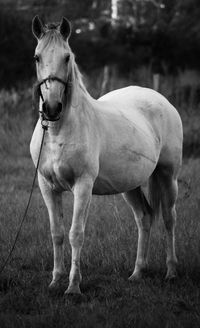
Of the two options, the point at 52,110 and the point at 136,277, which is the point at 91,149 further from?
the point at 136,277

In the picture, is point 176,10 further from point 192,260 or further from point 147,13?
point 192,260

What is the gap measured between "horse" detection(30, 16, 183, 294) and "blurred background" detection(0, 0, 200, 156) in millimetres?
7493

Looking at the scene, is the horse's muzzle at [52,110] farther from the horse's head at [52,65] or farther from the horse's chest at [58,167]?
the horse's chest at [58,167]

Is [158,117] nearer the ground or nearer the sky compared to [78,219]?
nearer the sky

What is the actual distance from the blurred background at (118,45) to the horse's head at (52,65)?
8685 millimetres

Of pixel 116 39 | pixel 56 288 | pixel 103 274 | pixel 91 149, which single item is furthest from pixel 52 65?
pixel 116 39

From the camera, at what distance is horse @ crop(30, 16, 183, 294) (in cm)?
453

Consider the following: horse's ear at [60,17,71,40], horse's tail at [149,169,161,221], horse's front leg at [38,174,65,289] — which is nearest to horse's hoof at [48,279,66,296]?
horse's front leg at [38,174,65,289]

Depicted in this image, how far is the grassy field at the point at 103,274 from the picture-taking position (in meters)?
4.05

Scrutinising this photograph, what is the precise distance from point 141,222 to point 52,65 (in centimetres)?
198

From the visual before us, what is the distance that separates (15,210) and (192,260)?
2.51 meters

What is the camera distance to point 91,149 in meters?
4.73

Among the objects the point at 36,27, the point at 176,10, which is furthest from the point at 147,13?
the point at 36,27

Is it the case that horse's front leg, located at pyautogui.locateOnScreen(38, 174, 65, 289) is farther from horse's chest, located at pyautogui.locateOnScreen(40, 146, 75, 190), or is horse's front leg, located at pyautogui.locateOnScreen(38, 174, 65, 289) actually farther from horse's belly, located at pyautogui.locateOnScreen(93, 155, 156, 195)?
horse's belly, located at pyautogui.locateOnScreen(93, 155, 156, 195)
